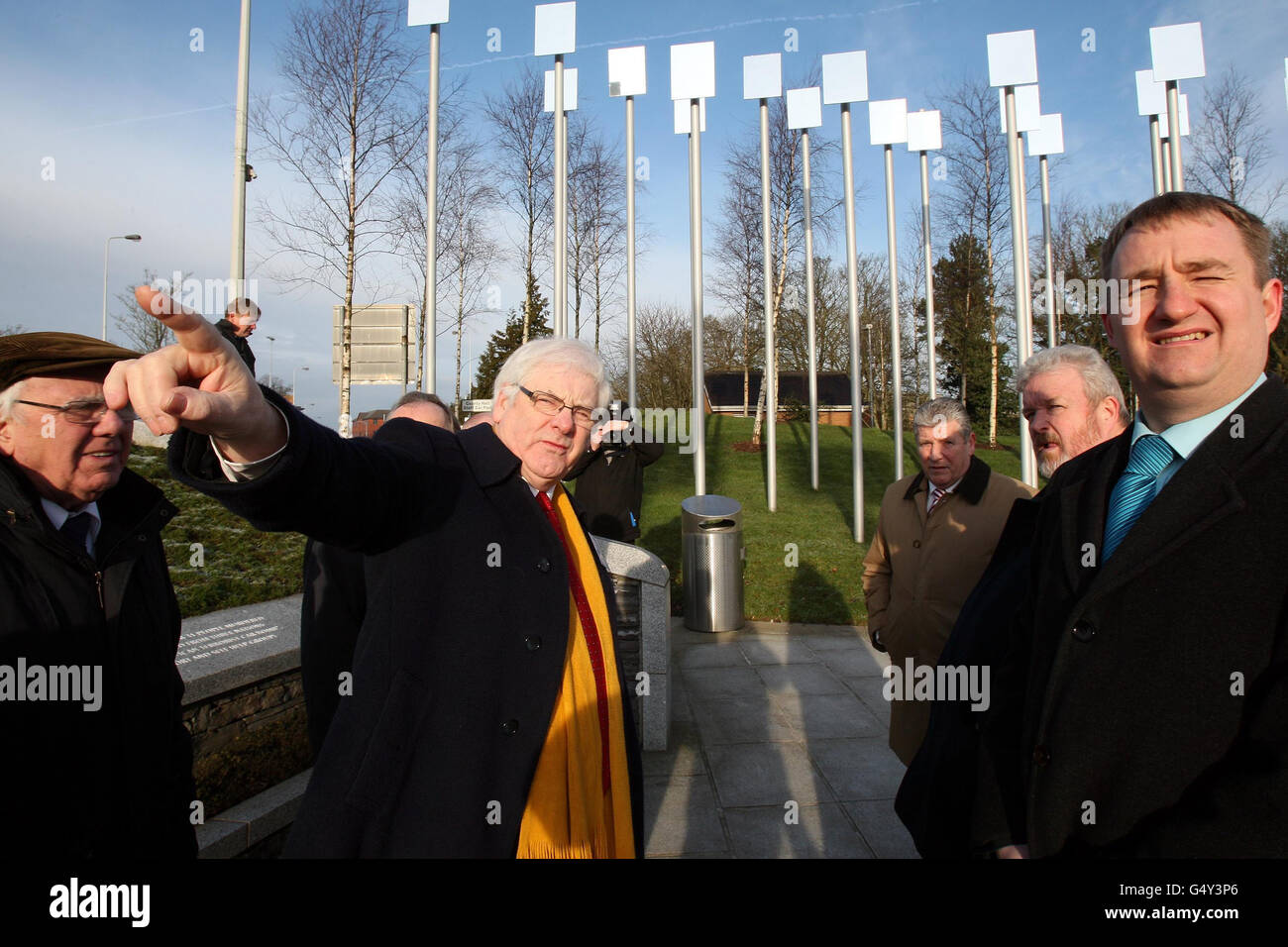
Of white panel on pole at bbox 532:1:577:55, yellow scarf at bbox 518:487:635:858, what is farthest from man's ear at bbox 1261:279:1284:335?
white panel on pole at bbox 532:1:577:55

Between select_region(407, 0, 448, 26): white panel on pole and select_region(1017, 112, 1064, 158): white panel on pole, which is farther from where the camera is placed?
select_region(1017, 112, 1064, 158): white panel on pole

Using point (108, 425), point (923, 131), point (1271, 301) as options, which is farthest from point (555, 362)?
point (923, 131)

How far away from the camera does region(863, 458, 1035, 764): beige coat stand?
10.7ft

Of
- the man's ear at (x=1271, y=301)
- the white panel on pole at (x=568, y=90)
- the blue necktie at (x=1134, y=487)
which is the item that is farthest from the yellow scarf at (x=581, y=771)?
the white panel on pole at (x=568, y=90)

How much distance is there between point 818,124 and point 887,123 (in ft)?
4.44

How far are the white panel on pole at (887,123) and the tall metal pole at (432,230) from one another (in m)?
8.51

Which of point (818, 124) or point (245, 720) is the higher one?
point (818, 124)

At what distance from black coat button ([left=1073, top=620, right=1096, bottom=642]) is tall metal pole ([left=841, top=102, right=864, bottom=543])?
11757 millimetres

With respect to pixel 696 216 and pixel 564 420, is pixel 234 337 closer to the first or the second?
pixel 564 420

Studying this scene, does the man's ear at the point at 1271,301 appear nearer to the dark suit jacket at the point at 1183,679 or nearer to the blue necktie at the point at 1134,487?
the dark suit jacket at the point at 1183,679

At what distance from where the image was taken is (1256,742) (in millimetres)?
1187

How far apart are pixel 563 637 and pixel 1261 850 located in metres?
1.35

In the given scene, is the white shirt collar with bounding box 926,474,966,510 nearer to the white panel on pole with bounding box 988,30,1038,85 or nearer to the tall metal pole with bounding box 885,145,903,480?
the white panel on pole with bounding box 988,30,1038,85

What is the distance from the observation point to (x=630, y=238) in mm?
13984
